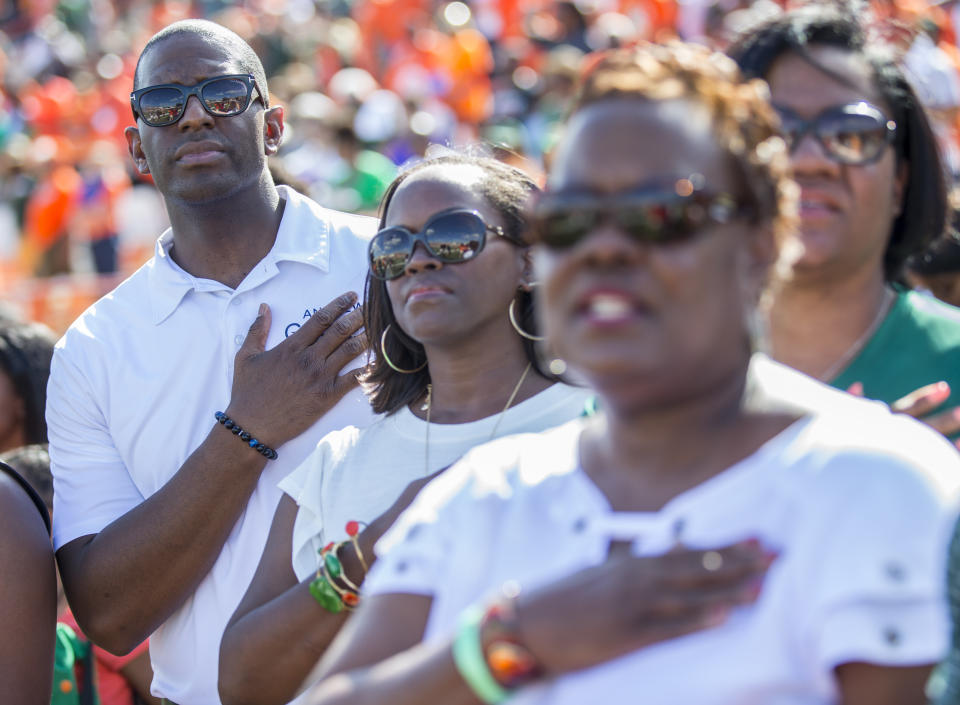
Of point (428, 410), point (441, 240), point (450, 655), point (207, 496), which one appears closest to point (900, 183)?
point (441, 240)

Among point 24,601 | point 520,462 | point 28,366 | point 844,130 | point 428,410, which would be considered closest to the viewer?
point 520,462

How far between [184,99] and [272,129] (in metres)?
0.30

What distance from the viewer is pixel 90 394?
3369 mm

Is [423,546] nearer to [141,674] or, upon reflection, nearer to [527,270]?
[527,270]

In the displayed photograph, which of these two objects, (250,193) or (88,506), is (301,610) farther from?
(250,193)

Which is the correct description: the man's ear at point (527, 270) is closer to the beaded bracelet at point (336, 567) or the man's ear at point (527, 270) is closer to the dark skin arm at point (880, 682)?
the beaded bracelet at point (336, 567)

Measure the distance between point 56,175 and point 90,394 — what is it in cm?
987

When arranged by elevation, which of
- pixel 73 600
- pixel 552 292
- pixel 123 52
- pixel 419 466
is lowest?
pixel 123 52

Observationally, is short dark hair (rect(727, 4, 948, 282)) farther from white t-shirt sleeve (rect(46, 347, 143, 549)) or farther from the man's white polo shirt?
white t-shirt sleeve (rect(46, 347, 143, 549))

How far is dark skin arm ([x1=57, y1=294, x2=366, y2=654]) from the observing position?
10.3 feet

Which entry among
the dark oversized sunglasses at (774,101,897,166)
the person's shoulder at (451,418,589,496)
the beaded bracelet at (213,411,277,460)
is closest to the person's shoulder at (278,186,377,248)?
the beaded bracelet at (213,411,277,460)

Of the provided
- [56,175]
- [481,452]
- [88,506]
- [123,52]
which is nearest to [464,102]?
[56,175]

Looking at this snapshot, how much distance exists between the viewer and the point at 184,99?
3.43 meters

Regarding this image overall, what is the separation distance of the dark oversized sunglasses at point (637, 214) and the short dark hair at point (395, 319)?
1.16m
